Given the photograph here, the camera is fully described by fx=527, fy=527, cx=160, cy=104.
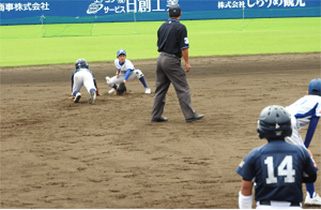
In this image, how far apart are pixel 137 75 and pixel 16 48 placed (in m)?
14.2

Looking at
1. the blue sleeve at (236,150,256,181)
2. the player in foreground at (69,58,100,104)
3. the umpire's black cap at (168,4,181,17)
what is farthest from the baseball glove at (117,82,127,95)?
the blue sleeve at (236,150,256,181)

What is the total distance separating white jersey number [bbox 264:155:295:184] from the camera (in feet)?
12.6

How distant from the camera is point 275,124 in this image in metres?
3.86

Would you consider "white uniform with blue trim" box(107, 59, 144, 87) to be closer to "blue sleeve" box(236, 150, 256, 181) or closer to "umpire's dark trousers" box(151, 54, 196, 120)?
"umpire's dark trousers" box(151, 54, 196, 120)

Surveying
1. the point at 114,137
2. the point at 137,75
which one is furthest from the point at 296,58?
the point at 114,137

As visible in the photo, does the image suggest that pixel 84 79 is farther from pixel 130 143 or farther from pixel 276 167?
pixel 276 167

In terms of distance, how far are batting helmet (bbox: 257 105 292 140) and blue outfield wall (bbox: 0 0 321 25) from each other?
114ft

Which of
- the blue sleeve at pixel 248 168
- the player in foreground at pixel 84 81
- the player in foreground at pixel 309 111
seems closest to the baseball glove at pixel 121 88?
the player in foreground at pixel 84 81

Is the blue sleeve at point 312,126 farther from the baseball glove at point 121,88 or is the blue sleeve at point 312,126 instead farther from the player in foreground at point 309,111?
the baseball glove at point 121,88

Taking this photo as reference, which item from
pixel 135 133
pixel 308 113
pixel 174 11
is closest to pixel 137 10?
pixel 174 11

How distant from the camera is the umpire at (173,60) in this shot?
10492mm

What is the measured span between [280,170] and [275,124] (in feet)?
1.11

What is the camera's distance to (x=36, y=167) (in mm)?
7934

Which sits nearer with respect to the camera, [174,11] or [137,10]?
[174,11]
